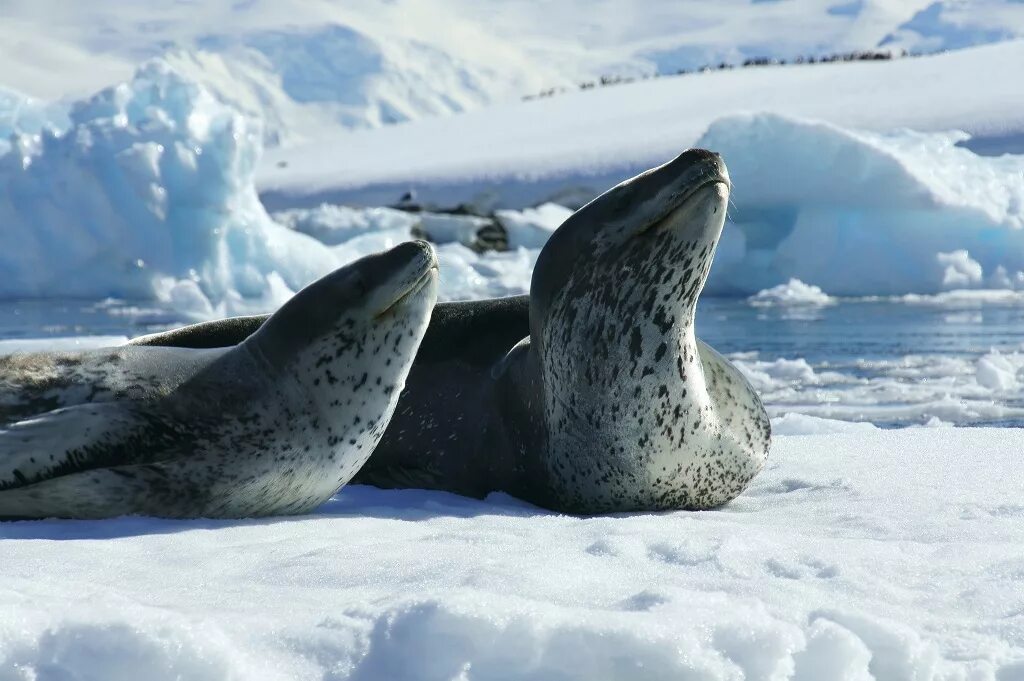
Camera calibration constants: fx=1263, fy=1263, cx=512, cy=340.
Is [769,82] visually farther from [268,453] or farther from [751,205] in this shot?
[268,453]

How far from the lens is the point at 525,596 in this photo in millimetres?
1975

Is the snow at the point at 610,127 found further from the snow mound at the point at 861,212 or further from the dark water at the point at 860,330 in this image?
the dark water at the point at 860,330

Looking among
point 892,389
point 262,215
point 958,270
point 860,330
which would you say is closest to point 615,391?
point 892,389

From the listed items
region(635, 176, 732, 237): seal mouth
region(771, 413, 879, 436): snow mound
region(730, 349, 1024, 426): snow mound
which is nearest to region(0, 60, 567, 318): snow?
region(730, 349, 1024, 426): snow mound

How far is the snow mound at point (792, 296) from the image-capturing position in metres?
14.3

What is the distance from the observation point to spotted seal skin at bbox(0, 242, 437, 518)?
2.87 m

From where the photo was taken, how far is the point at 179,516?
2.94 metres

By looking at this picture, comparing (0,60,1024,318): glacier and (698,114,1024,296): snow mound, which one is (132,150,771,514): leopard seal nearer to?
(0,60,1024,318): glacier

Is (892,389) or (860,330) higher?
(892,389)

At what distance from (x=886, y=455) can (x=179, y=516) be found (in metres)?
2.20

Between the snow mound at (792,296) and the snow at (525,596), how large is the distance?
1139 centimetres

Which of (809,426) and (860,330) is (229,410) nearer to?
(809,426)

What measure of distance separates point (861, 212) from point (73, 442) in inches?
555

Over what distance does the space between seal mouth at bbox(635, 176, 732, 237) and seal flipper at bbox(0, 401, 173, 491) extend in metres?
1.30
